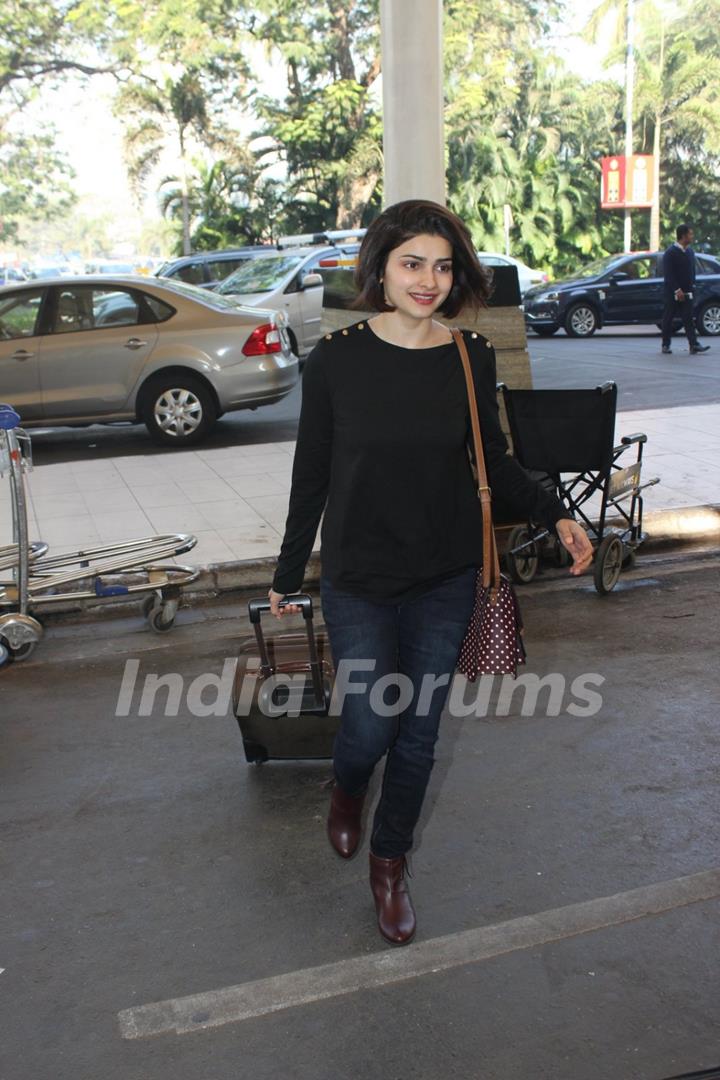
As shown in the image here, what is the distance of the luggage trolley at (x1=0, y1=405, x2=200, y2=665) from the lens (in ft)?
18.9

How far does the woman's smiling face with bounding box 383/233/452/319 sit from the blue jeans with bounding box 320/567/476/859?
719 millimetres

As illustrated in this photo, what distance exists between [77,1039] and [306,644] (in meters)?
1.81

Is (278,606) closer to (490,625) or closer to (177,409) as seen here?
(490,625)

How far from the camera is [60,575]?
6.18m

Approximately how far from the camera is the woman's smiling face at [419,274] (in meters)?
3.11

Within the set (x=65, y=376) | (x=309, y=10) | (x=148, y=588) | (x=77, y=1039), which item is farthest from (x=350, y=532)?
(x=309, y=10)

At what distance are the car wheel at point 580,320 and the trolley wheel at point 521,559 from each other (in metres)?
15.6

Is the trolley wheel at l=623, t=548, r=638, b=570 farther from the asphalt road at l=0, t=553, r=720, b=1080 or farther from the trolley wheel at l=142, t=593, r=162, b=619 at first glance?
the trolley wheel at l=142, t=593, r=162, b=619

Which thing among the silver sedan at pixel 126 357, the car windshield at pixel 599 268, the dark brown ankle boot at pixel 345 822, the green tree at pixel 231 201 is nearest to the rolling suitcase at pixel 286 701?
the dark brown ankle boot at pixel 345 822

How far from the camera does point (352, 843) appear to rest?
3750 millimetres

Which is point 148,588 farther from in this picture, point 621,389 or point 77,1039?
point 621,389

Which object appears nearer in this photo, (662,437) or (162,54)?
(662,437)

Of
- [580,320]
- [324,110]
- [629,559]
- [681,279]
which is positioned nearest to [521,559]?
[629,559]

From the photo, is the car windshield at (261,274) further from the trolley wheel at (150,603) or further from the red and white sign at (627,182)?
the red and white sign at (627,182)
